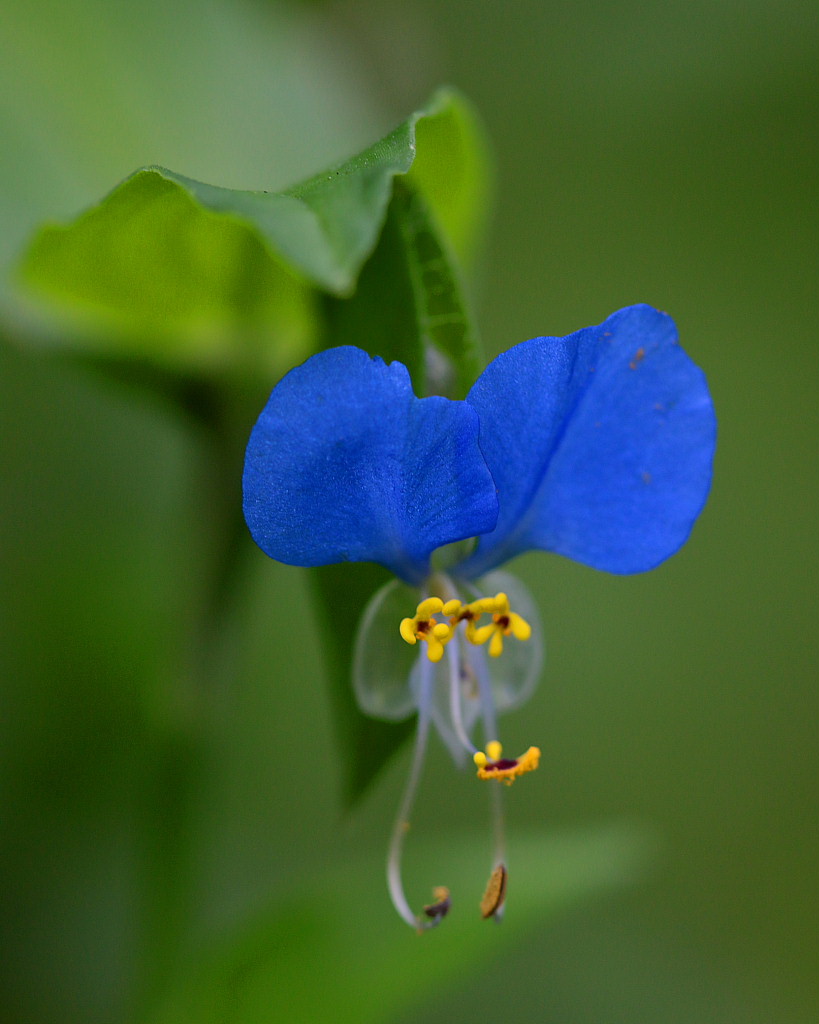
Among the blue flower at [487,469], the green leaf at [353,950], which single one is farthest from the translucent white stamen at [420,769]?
the green leaf at [353,950]

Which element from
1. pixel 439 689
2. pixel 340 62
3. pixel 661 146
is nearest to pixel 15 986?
pixel 439 689

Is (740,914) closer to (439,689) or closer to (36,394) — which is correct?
(439,689)

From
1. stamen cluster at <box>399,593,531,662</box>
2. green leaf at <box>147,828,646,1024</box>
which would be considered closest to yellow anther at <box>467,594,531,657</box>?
stamen cluster at <box>399,593,531,662</box>

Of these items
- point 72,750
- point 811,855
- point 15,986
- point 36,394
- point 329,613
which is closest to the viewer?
point 329,613

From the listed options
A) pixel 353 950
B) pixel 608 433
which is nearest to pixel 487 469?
pixel 608 433

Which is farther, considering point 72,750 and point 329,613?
point 72,750

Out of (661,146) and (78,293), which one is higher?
(78,293)

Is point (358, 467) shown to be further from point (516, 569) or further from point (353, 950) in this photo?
point (516, 569)
